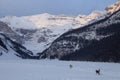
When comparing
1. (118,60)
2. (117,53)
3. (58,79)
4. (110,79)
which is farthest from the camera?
(117,53)

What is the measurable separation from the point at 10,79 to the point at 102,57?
156m

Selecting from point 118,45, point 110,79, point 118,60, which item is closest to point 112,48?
point 118,45

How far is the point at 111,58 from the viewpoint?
187750 millimetres

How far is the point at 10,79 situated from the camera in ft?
146

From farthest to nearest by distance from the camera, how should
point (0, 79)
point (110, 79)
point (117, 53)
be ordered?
point (117, 53) → point (110, 79) → point (0, 79)

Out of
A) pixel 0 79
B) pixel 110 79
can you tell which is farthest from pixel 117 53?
pixel 0 79

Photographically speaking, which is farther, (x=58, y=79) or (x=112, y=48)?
(x=112, y=48)

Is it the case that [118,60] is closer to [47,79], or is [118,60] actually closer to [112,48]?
[112,48]

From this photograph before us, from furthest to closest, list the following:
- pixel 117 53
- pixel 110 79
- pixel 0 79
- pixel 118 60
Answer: pixel 117 53
pixel 118 60
pixel 110 79
pixel 0 79

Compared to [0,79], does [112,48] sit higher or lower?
higher

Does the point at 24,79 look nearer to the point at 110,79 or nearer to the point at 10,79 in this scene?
the point at 10,79

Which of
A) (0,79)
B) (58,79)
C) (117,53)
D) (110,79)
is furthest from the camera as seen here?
(117,53)

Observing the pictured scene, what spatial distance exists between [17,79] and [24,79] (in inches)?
35.8

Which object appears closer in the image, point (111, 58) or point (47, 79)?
point (47, 79)
